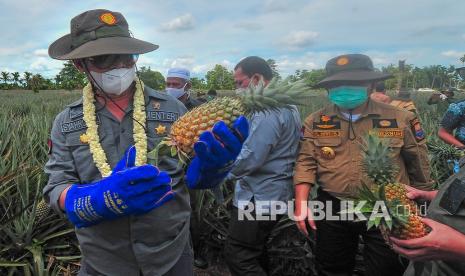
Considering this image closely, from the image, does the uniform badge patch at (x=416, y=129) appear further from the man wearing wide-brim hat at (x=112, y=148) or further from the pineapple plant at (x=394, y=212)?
the man wearing wide-brim hat at (x=112, y=148)

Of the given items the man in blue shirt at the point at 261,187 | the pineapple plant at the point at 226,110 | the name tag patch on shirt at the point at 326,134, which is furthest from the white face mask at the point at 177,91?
the pineapple plant at the point at 226,110

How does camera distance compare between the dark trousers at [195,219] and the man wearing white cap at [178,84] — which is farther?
the man wearing white cap at [178,84]

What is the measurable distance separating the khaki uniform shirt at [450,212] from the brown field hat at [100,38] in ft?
4.76

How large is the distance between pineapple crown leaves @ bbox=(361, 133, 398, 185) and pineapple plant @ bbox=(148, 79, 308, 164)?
60 cm

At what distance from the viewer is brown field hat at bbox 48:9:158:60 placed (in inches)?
71.1

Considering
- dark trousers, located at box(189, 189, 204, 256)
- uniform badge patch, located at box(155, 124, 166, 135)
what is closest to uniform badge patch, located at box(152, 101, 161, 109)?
uniform badge patch, located at box(155, 124, 166, 135)

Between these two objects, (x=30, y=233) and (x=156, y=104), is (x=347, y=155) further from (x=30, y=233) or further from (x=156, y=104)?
(x=30, y=233)

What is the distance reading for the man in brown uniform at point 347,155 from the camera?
2781mm

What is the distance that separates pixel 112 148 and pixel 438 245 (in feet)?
4.92

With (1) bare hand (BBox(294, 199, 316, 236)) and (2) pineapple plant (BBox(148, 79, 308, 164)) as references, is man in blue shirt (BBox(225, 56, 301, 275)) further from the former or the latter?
(2) pineapple plant (BBox(148, 79, 308, 164))

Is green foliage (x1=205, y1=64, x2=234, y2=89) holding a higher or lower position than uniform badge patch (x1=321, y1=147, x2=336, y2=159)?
higher

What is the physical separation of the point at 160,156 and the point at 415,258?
47.5 inches

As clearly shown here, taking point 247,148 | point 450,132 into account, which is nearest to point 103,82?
point 247,148

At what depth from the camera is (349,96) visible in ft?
9.27
